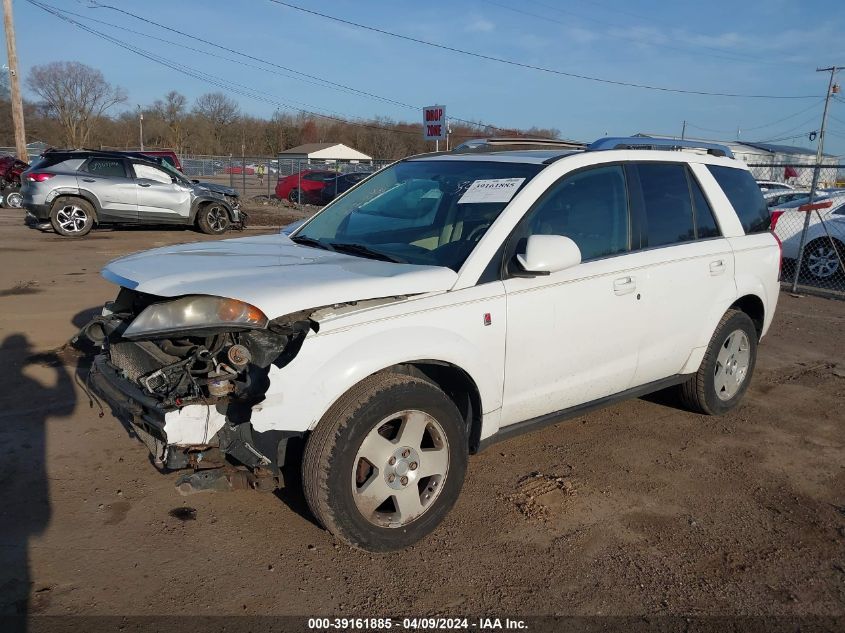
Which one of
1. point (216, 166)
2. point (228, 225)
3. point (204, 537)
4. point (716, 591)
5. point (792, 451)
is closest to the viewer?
point (716, 591)

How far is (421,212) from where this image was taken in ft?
13.7

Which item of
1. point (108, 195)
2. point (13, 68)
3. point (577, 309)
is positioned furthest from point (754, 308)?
point (13, 68)

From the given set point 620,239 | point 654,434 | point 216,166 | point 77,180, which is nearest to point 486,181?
point 620,239

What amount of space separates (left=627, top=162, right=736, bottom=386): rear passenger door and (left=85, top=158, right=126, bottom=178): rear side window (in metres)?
13.1

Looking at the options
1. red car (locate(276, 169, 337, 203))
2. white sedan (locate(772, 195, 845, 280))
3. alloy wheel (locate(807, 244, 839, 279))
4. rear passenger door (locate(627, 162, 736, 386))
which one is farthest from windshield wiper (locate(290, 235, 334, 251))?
red car (locate(276, 169, 337, 203))

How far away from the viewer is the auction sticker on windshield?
372 centimetres

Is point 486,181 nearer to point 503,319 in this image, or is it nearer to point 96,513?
point 503,319

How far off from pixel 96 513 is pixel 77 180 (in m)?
12.4

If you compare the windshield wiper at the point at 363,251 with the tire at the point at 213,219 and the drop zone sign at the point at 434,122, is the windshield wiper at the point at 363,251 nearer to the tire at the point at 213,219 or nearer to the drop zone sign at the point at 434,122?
the tire at the point at 213,219

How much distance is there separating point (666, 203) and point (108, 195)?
12941mm

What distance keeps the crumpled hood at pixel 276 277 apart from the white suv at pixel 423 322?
0.01 m

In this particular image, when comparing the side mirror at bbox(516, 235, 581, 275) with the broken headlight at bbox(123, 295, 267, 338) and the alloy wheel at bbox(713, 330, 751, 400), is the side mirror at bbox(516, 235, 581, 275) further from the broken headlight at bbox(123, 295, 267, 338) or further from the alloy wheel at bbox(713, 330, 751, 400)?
the alloy wheel at bbox(713, 330, 751, 400)

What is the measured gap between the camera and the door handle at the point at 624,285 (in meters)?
3.97

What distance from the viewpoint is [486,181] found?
12.9 ft
